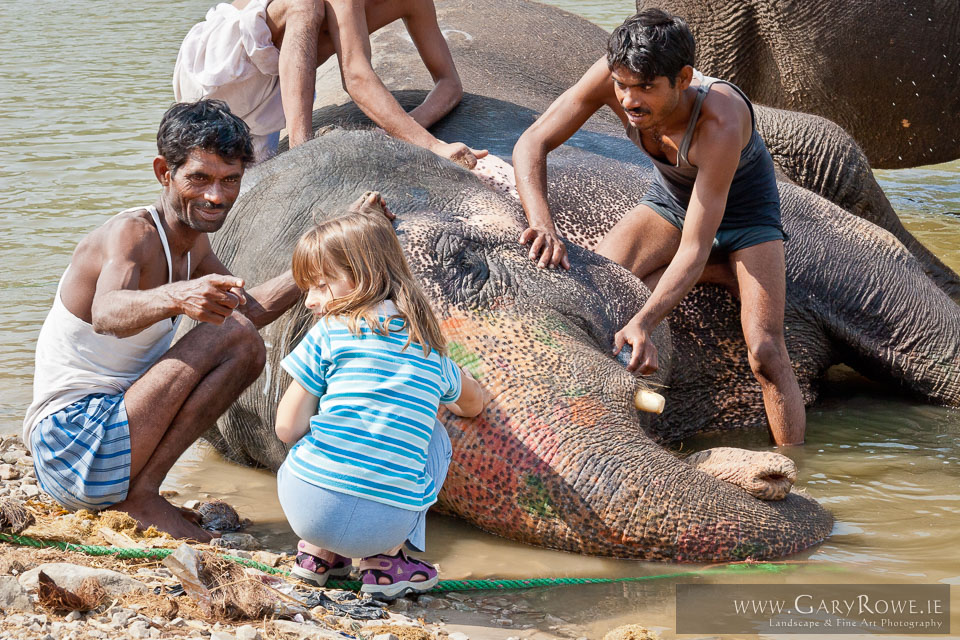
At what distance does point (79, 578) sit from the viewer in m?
2.82

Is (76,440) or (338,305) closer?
(338,305)

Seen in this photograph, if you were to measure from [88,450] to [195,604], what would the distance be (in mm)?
725


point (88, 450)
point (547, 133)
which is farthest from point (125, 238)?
point (547, 133)

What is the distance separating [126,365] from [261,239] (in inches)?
25.4

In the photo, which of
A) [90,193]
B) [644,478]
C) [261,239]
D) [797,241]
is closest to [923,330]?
[797,241]

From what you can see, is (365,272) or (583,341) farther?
(583,341)

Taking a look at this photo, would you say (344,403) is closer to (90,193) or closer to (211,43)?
(211,43)

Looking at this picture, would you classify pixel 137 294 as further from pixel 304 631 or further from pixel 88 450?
pixel 304 631

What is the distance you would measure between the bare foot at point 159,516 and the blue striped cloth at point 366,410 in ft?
1.66

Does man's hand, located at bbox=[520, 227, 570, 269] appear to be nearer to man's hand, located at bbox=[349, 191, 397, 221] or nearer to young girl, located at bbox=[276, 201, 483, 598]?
man's hand, located at bbox=[349, 191, 397, 221]

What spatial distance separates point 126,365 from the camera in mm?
3541

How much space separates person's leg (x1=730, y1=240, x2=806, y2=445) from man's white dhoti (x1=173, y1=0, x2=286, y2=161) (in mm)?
2146

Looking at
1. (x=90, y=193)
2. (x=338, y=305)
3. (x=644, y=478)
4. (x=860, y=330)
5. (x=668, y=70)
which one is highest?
(x=668, y=70)

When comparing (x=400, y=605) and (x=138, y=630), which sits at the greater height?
(x=138, y=630)
